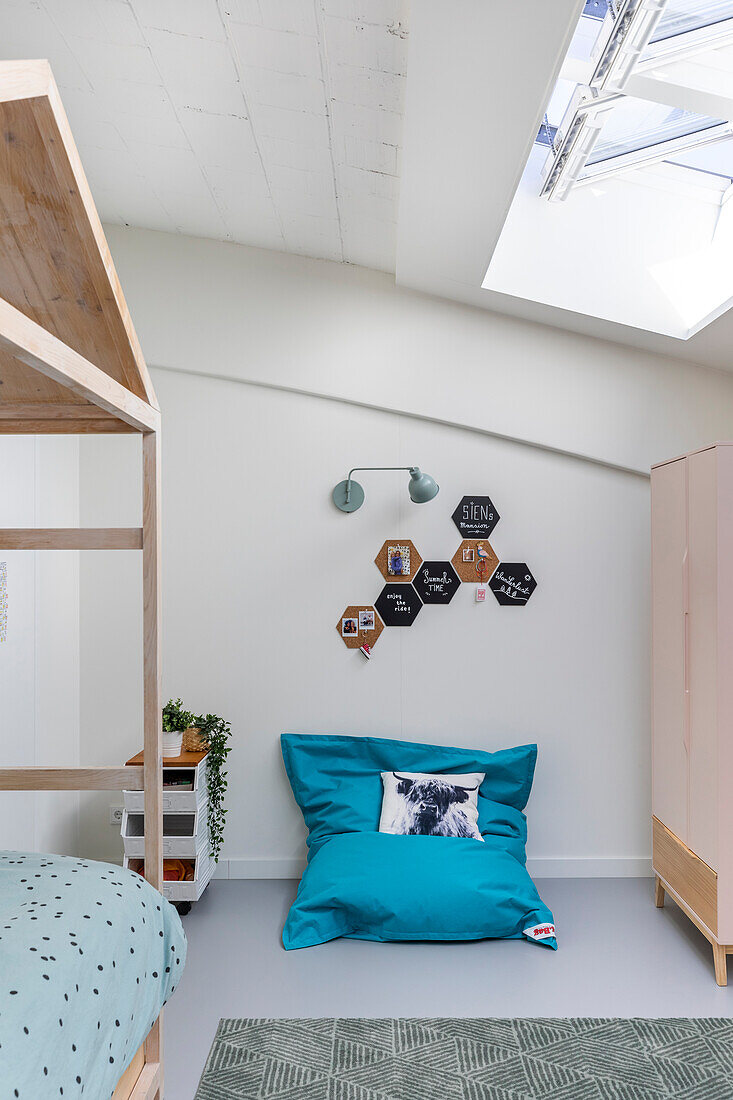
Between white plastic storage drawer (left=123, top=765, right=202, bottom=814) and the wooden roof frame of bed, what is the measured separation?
1156mm

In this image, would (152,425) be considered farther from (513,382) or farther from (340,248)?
(513,382)

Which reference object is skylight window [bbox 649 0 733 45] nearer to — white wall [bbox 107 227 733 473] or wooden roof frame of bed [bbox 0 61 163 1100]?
wooden roof frame of bed [bbox 0 61 163 1100]

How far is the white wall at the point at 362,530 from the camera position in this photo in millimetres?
3555

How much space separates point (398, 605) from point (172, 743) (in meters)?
1.13

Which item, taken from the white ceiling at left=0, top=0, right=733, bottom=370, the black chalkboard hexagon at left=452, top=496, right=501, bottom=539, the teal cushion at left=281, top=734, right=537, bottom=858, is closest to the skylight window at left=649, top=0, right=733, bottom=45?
the white ceiling at left=0, top=0, right=733, bottom=370

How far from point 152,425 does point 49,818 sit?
208 centimetres

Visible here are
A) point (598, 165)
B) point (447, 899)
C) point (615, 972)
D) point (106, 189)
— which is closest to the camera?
point (598, 165)

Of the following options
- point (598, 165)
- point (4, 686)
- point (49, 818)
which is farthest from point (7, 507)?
point (598, 165)

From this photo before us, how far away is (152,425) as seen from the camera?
6.32 feet

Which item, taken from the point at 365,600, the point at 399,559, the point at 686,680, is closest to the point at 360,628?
the point at 365,600

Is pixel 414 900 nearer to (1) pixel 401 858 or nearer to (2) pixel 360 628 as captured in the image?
(1) pixel 401 858

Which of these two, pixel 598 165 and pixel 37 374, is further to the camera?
pixel 598 165

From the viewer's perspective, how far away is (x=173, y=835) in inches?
122

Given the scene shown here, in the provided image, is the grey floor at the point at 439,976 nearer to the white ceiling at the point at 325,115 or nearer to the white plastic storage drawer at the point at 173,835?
the white plastic storage drawer at the point at 173,835
